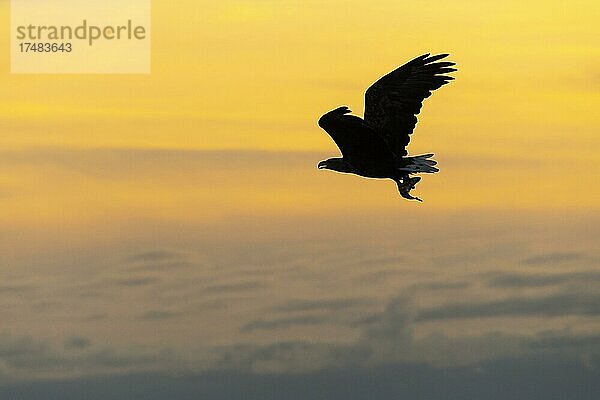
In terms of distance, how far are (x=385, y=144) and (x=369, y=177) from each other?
0.87 meters

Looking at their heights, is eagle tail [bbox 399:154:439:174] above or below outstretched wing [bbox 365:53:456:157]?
below

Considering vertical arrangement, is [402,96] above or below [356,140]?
above

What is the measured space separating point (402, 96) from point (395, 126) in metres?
0.50

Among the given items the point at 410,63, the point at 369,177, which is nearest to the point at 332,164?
the point at 369,177

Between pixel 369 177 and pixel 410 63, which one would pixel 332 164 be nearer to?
pixel 369 177

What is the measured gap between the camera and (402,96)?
22859mm

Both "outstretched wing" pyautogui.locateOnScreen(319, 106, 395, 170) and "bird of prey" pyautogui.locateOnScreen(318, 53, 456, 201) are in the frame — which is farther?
"bird of prey" pyautogui.locateOnScreen(318, 53, 456, 201)

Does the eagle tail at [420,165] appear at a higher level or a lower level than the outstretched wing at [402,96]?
lower

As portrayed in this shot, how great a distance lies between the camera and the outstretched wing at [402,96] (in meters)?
22.7

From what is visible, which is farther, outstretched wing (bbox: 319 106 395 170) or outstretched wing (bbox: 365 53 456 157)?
outstretched wing (bbox: 365 53 456 157)

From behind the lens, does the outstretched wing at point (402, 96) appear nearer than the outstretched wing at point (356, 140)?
No

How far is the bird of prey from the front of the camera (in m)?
22.6

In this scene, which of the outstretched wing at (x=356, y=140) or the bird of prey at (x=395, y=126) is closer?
the outstretched wing at (x=356, y=140)

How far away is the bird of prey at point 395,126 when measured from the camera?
2259 cm
